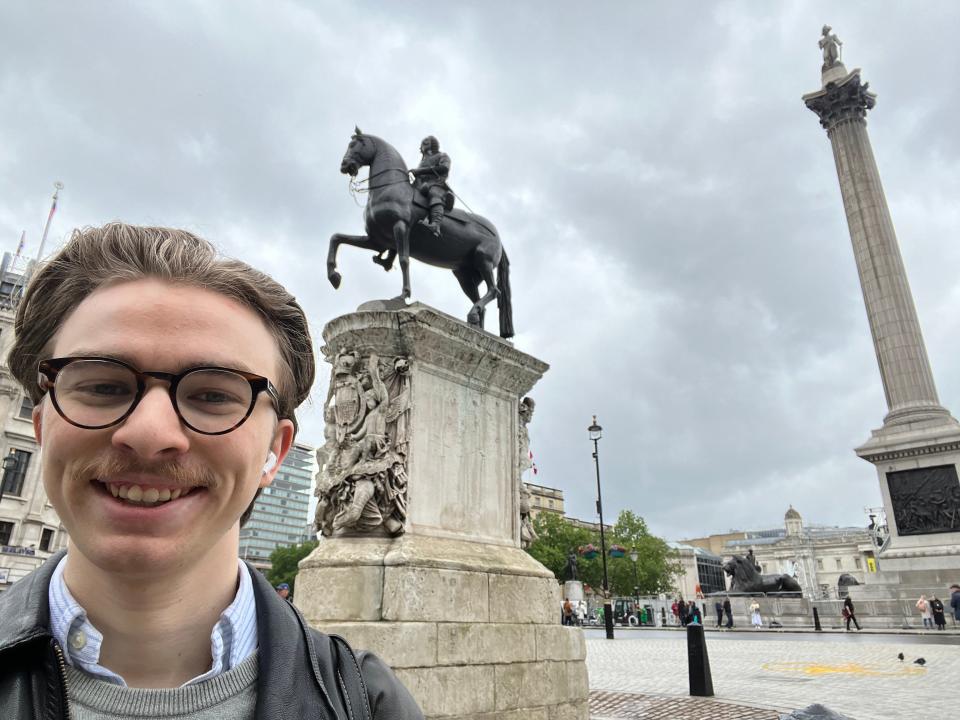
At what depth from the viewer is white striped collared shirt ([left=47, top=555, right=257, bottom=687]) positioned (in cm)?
131

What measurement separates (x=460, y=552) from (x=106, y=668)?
4913 mm

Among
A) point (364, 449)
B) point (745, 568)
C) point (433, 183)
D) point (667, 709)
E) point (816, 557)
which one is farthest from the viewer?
point (816, 557)

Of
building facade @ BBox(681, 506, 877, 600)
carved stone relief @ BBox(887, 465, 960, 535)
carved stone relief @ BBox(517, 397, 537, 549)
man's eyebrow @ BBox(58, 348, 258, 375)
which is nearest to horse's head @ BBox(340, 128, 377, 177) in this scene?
carved stone relief @ BBox(517, 397, 537, 549)

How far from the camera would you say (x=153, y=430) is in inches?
49.4

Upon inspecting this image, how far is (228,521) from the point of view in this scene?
1.40 meters

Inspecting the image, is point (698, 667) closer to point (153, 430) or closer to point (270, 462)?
point (270, 462)

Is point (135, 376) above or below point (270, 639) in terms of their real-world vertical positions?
above

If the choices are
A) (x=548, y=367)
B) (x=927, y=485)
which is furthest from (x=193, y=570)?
(x=927, y=485)

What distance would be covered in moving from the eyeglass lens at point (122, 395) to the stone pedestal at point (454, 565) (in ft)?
14.0

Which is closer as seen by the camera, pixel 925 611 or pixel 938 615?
pixel 938 615

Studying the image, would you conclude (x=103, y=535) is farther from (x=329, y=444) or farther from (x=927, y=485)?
(x=927, y=485)

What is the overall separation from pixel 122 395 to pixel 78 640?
0.53 m

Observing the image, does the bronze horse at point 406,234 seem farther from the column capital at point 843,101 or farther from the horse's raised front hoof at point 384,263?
the column capital at point 843,101

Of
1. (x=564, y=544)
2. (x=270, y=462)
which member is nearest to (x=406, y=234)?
(x=270, y=462)
